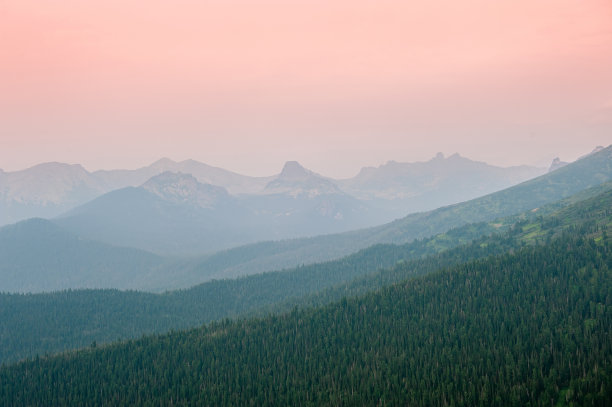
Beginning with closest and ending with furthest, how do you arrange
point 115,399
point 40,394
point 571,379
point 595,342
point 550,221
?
point 571,379
point 595,342
point 115,399
point 40,394
point 550,221

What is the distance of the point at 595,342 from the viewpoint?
70.8m

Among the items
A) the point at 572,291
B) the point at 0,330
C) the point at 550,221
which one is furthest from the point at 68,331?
the point at 550,221

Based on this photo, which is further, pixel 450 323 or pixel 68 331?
pixel 68 331

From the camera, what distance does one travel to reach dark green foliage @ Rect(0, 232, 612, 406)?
67.6 metres

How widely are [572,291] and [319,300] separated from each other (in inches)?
3486

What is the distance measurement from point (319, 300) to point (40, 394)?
91958 mm

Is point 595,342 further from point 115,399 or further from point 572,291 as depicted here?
point 115,399

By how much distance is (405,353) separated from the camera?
8606 centimetres

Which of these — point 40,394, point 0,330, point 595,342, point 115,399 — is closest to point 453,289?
point 595,342

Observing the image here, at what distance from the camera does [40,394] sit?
96062 millimetres

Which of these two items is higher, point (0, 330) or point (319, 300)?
point (0, 330)

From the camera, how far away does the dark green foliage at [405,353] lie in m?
67.6

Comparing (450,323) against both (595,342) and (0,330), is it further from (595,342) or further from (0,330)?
(0,330)

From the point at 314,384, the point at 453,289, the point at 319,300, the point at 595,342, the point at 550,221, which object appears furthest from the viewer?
the point at 550,221
